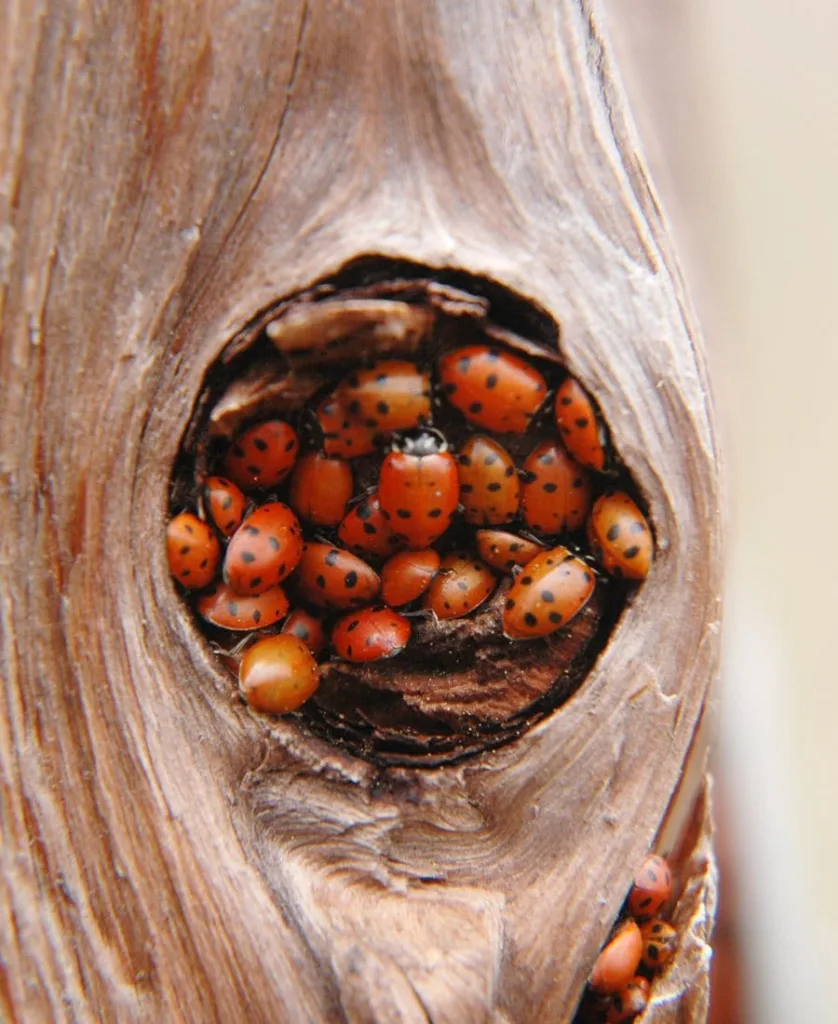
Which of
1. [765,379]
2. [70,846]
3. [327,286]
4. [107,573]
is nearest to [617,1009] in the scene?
[70,846]

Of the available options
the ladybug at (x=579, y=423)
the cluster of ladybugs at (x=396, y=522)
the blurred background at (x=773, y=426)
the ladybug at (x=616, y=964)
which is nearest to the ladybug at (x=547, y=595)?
the cluster of ladybugs at (x=396, y=522)

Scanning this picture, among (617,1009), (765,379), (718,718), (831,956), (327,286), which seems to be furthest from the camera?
(765,379)

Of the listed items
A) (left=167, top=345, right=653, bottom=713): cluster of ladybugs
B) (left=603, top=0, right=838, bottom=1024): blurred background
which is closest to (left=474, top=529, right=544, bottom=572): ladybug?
(left=167, top=345, right=653, bottom=713): cluster of ladybugs

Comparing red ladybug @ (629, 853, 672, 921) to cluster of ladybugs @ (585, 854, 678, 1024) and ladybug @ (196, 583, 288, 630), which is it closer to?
cluster of ladybugs @ (585, 854, 678, 1024)

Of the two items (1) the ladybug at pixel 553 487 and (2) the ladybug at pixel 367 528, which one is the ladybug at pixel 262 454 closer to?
(2) the ladybug at pixel 367 528

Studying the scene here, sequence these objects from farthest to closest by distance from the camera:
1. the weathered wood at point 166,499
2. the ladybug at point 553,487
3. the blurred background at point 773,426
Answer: the blurred background at point 773,426 → the ladybug at point 553,487 → the weathered wood at point 166,499

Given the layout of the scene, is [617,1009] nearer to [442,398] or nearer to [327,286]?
[442,398]

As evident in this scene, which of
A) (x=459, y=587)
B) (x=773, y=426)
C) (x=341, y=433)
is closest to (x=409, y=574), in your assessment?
(x=459, y=587)
